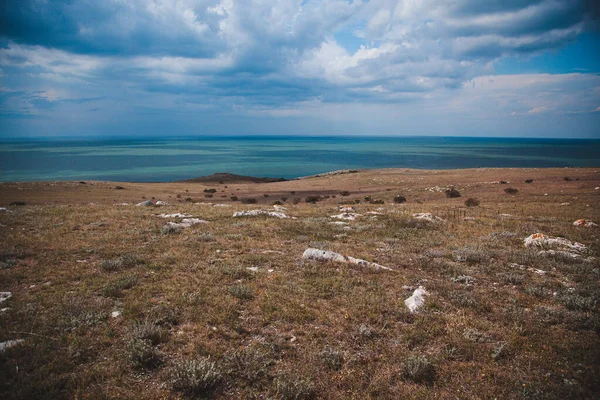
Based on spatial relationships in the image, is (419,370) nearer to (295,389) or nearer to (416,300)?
(295,389)

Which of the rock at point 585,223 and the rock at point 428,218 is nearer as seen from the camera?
the rock at point 585,223

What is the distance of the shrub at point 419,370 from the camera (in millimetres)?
5926

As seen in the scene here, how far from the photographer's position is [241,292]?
8.89 m

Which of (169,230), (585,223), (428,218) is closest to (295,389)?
(169,230)

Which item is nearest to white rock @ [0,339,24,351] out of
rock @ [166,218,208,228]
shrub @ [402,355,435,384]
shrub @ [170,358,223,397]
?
shrub @ [170,358,223,397]

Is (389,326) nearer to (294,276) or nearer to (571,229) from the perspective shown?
(294,276)

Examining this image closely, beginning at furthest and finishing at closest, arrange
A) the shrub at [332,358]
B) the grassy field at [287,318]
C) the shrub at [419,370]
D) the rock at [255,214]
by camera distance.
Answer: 1. the rock at [255,214]
2. the shrub at [332,358]
3. the shrub at [419,370]
4. the grassy field at [287,318]

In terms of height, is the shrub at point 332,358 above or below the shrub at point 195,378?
below

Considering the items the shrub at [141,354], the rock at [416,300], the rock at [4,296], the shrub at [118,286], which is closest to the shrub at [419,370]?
the rock at [416,300]

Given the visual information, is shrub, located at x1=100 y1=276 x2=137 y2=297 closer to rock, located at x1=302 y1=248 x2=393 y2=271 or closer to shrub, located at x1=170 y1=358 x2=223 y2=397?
shrub, located at x1=170 y1=358 x2=223 y2=397

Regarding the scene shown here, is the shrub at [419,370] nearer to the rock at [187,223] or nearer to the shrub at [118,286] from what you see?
the shrub at [118,286]

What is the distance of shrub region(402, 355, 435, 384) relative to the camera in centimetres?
593

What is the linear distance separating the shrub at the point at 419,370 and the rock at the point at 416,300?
225 centimetres

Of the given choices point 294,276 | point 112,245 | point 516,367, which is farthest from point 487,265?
point 112,245
